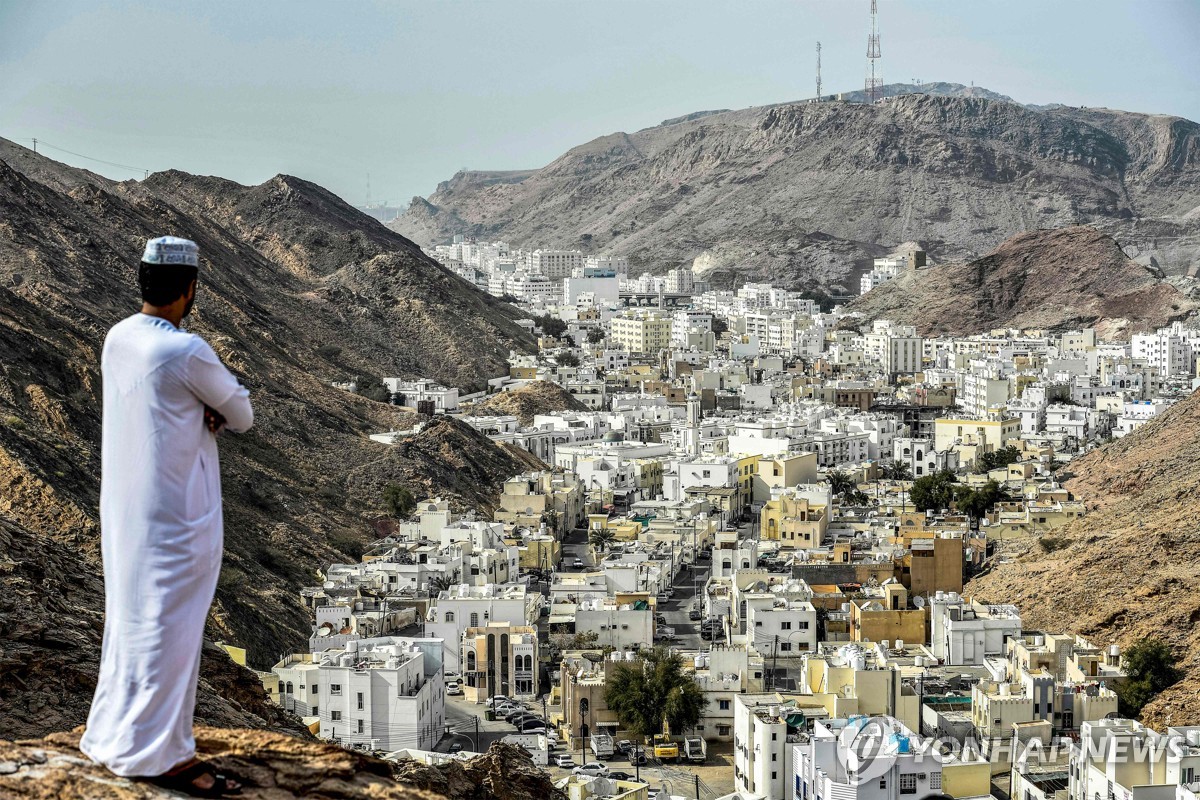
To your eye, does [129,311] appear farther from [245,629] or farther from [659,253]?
[659,253]

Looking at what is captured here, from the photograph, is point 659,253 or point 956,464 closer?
point 956,464

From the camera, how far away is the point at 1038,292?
191ft

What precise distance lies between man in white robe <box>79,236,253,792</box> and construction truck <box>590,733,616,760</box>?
1020 cm

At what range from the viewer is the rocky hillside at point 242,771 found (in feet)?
9.62

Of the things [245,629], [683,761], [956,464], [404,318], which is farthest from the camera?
[404,318]

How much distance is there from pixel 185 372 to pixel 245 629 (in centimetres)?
1230

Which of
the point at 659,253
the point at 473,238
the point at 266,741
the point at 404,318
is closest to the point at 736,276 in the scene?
the point at 659,253

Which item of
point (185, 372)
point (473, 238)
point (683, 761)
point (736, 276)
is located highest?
point (473, 238)

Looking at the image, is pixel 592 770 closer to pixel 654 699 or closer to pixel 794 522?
pixel 654 699

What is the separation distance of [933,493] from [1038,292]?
119 ft

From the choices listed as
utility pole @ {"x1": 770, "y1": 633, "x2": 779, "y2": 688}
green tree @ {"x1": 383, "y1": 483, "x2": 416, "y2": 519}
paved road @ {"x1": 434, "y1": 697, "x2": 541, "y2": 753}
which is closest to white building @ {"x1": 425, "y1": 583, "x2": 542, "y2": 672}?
paved road @ {"x1": 434, "y1": 697, "x2": 541, "y2": 753}

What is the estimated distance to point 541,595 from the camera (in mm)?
18047

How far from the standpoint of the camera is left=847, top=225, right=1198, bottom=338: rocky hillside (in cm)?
5538

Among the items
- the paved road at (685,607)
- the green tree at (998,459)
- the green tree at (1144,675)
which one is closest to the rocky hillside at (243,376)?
the paved road at (685,607)
